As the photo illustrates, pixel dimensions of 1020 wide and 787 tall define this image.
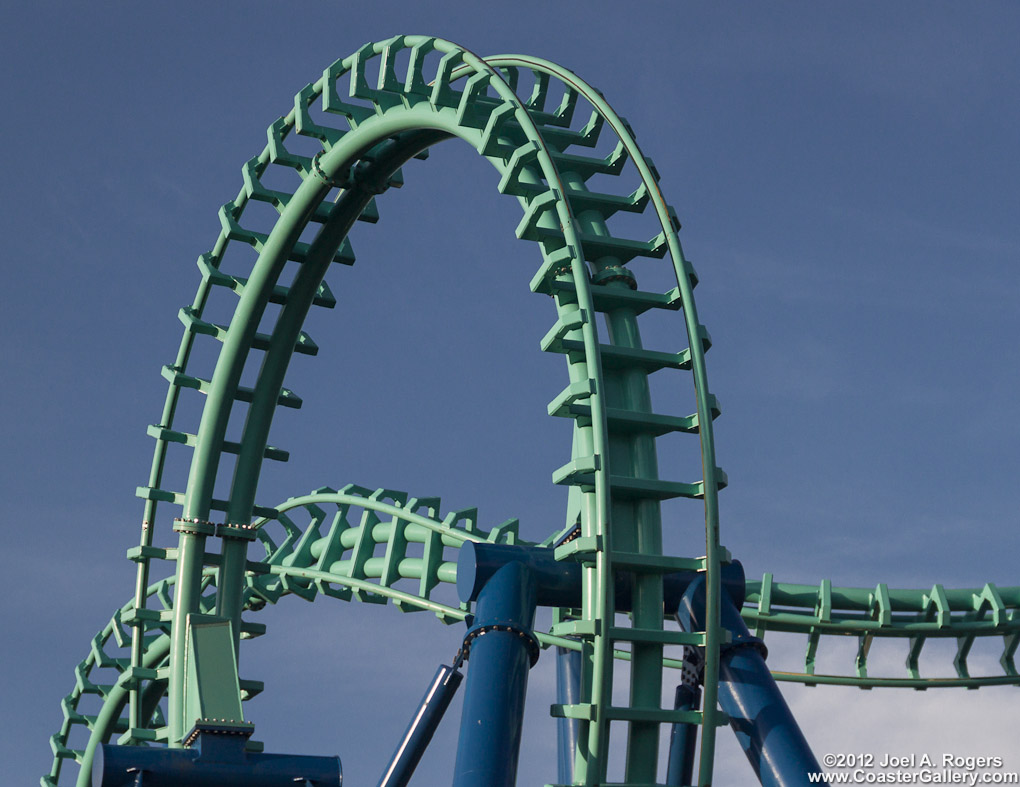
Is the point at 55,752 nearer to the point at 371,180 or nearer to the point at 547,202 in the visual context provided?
the point at 371,180

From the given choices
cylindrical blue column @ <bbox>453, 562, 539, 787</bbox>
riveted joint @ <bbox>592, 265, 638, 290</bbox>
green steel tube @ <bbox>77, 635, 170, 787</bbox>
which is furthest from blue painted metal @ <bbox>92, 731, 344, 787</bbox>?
green steel tube @ <bbox>77, 635, 170, 787</bbox>

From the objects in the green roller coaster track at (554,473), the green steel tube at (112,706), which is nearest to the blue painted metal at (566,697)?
the green roller coaster track at (554,473)

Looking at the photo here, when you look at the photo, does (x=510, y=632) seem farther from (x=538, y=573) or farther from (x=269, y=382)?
(x=269, y=382)

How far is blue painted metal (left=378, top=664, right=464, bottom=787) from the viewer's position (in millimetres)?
9680

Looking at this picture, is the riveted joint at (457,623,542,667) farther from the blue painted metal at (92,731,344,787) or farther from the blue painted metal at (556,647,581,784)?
the blue painted metal at (556,647,581,784)

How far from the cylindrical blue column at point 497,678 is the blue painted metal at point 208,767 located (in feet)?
3.82

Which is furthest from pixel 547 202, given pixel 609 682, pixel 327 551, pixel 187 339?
pixel 327 551

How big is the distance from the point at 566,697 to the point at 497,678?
Result: 394cm

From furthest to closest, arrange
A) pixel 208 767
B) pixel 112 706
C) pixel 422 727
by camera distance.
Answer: pixel 112 706 < pixel 422 727 < pixel 208 767

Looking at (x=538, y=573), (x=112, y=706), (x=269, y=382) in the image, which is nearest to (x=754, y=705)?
(x=538, y=573)

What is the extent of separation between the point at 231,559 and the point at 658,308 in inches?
237

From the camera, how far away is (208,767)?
28.2ft

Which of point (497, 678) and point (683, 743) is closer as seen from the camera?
point (497, 678)

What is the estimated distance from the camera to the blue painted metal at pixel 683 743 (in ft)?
28.7
